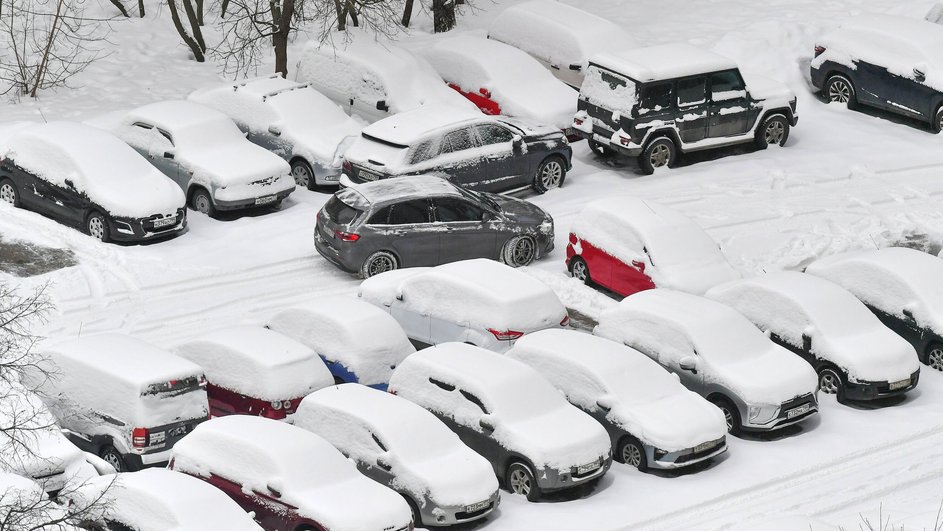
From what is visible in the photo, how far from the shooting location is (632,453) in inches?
705

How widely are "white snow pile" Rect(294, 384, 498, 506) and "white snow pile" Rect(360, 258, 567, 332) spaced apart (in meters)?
2.95

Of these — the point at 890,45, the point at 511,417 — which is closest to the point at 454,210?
the point at 511,417

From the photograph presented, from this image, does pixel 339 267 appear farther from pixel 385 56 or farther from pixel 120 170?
pixel 385 56

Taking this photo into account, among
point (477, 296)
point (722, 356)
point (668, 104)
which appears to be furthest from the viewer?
point (668, 104)

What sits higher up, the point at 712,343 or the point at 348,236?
the point at 712,343

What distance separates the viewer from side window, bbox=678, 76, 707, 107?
26141mm

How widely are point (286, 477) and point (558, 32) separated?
15.7 metres

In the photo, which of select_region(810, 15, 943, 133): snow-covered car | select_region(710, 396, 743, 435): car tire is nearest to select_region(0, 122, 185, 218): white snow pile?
select_region(710, 396, 743, 435): car tire

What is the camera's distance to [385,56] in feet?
90.2

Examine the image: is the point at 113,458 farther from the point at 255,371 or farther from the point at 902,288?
the point at 902,288

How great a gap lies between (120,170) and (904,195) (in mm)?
13476

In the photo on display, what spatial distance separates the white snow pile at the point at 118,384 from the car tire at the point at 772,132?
1363 centimetres

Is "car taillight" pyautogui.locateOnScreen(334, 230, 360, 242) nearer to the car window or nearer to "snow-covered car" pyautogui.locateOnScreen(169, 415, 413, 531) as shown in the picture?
the car window

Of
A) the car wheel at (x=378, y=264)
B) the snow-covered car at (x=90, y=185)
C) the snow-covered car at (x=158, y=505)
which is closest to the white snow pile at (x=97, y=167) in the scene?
the snow-covered car at (x=90, y=185)
